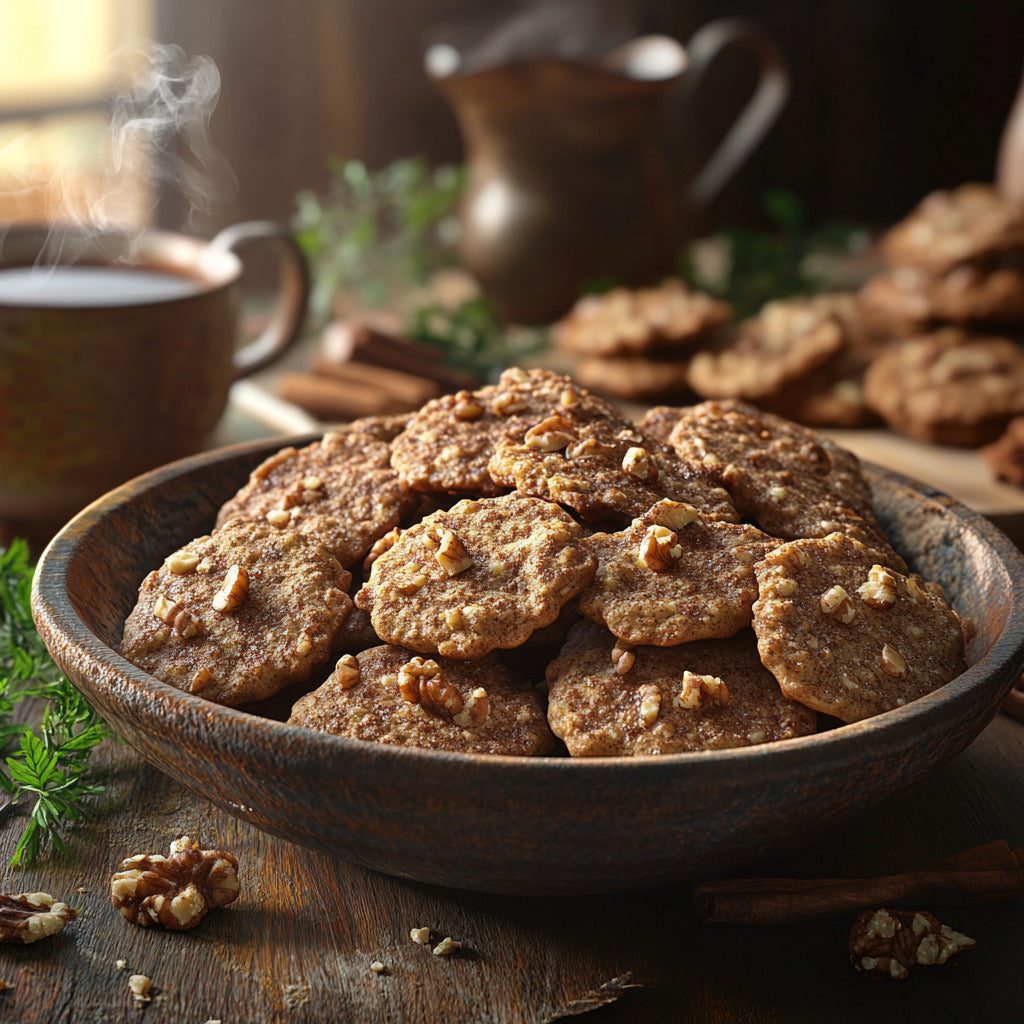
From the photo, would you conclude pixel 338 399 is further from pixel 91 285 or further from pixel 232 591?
pixel 232 591

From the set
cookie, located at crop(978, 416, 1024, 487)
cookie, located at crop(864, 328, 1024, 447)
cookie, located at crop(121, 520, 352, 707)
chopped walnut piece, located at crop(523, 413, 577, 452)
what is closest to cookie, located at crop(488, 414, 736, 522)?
chopped walnut piece, located at crop(523, 413, 577, 452)

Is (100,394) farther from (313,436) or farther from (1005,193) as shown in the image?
(1005,193)

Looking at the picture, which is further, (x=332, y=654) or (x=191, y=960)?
(x=332, y=654)

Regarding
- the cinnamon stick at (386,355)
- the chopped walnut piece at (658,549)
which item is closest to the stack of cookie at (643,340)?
the cinnamon stick at (386,355)

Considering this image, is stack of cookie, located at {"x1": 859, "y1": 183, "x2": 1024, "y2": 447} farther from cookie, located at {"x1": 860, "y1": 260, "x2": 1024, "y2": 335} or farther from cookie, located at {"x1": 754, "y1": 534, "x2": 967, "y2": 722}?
cookie, located at {"x1": 754, "y1": 534, "x2": 967, "y2": 722}

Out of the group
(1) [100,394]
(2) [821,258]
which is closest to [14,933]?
(1) [100,394]

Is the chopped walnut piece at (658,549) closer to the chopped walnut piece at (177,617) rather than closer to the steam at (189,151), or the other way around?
the chopped walnut piece at (177,617)
